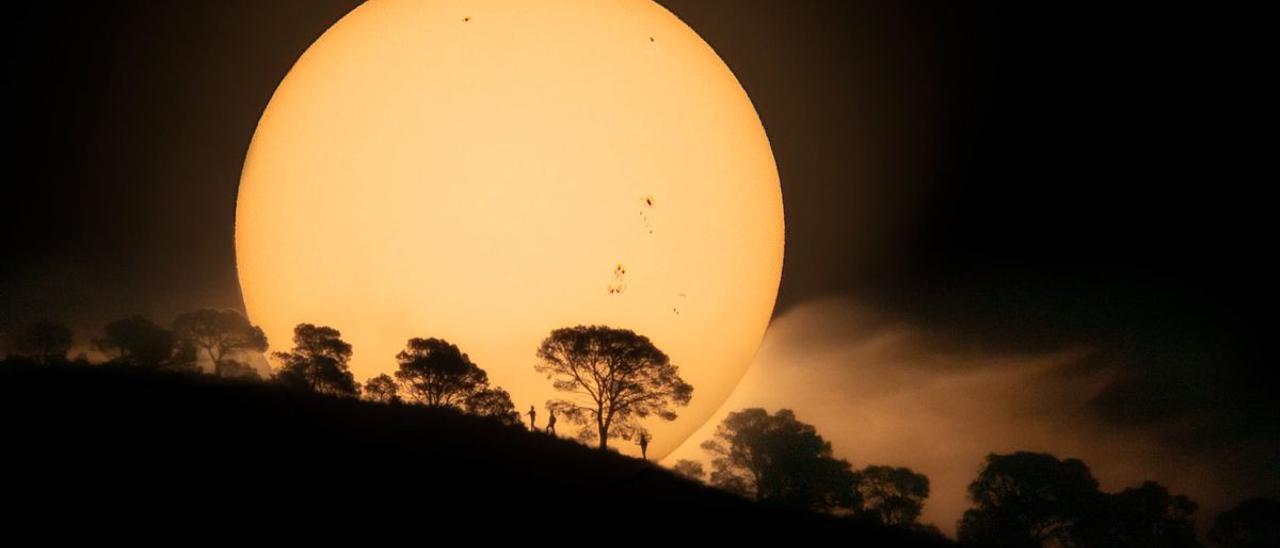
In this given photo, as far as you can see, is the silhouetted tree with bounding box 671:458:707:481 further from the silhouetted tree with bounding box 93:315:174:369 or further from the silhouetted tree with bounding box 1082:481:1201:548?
the silhouetted tree with bounding box 93:315:174:369

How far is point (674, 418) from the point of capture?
82.9ft

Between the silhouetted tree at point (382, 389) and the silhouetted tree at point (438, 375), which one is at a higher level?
the silhouetted tree at point (438, 375)

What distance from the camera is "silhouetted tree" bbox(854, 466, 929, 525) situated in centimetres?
3369

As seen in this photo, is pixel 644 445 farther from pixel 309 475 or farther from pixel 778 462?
pixel 778 462

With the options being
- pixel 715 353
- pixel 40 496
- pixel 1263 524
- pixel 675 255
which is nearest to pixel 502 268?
pixel 675 255

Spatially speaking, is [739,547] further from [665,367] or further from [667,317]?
[665,367]

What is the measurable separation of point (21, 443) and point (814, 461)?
94.4ft

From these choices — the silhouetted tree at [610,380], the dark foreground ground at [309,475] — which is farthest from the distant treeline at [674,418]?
the dark foreground ground at [309,475]

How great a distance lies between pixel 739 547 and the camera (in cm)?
1543

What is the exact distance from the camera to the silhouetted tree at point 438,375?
77.9 ft

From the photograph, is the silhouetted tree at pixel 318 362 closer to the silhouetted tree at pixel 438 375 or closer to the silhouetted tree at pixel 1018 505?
the silhouetted tree at pixel 438 375

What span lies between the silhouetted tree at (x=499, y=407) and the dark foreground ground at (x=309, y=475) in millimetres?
1251

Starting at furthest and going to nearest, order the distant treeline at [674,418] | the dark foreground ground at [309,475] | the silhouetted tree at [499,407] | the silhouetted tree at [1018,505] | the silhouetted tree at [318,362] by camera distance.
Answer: the silhouetted tree at [1018,505] → the distant treeline at [674,418] → the silhouetted tree at [318,362] → the silhouetted tree at [499,407] → the dark foreground ground at [309,475]

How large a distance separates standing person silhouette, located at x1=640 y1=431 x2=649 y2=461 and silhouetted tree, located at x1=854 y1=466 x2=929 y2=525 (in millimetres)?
13072
